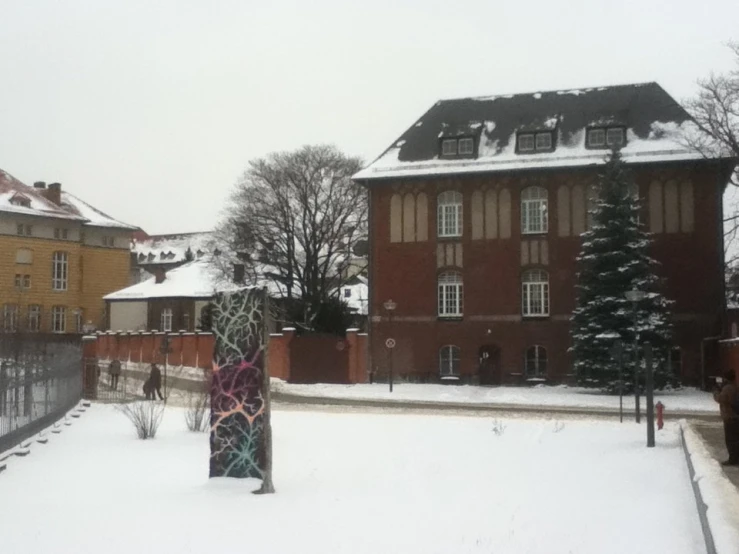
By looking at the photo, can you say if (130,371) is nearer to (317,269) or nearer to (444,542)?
(317,269)

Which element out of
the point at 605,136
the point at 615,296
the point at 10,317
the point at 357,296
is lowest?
the point at 10,317

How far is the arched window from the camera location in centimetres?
3978

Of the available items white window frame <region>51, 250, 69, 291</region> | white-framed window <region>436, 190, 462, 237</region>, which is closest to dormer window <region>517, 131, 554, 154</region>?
white-framed window <region>436, 190, 462, 237</region>

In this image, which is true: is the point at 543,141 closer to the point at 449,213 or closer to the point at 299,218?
the point at 449,213

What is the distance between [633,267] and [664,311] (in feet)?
7.44

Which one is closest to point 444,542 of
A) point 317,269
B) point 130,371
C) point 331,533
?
point 331,533

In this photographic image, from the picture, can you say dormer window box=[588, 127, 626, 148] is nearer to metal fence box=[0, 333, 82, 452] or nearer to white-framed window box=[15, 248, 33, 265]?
metal fence box=[0, 333, 82, 452]

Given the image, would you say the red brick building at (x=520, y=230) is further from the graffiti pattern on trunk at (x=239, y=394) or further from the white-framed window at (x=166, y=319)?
the white-framed window at (x=166, y=319)

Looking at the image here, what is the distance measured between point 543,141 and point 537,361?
30.8 ft

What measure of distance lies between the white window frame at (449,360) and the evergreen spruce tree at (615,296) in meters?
6.84

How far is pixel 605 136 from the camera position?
131 ft

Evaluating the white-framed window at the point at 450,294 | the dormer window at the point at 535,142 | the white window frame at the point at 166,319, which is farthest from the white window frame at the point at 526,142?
the white window frame at the point at 166,319

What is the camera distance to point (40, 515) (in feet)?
37.2

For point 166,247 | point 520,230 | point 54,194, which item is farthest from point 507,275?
point 166,247
